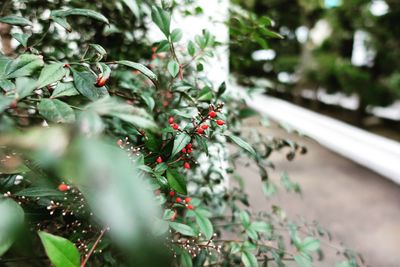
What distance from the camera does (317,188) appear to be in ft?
10.5

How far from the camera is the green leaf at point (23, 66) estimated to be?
20.7 inches

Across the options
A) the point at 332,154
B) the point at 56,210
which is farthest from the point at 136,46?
the point at 332,154

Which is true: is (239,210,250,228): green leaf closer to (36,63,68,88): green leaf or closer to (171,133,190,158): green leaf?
(171,133,190,158): green leaf

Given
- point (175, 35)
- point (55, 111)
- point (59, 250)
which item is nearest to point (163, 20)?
point (175, 35)

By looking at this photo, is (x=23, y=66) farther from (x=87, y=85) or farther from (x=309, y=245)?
(x=309, y=245)

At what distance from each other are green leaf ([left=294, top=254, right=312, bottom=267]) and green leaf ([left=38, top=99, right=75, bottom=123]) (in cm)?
74

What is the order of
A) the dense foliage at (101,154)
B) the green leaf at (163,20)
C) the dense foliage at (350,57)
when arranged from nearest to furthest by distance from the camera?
the dense foliage at (101,154), the green leaf at (163,20), the dense foliage at (350,57)

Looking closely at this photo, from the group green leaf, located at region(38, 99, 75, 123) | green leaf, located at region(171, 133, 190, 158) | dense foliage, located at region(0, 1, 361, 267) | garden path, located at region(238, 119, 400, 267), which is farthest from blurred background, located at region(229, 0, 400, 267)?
Answer: green leaf, located at region(38, 99, 75, 123)

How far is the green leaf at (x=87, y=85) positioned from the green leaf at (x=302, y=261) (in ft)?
2.28

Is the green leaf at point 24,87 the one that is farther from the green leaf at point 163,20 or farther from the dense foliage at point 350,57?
the dense foliage at point 350,57

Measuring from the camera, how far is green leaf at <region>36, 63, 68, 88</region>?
19.4 inches

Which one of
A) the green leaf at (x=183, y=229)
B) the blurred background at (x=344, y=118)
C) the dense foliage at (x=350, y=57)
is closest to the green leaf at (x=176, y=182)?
the green leaf at (x=183, y=229)

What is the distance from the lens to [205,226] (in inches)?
31.6

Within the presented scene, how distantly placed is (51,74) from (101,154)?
0.28 meters
